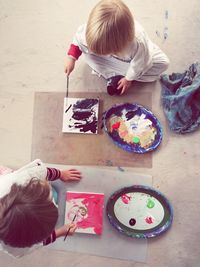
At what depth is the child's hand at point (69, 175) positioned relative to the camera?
125 cm

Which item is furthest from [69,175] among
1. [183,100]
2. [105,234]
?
[183,100]

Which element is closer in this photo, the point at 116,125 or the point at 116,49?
the point at 116,49

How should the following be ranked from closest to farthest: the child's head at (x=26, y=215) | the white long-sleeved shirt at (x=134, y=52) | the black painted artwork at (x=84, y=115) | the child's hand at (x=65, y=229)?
1. the child's head at (x=26, y=215)
2. the white long-sleeved shirt at (x=134, y=52)
3. the child's hand at (x=65, y=229)
4. the black painted artwork at (x=84, y=115)

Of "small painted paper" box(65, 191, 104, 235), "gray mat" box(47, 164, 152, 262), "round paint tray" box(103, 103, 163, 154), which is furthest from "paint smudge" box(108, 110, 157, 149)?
"small painted paper" box(65, 191, 104, 235)

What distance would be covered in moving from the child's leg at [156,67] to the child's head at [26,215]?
562mm

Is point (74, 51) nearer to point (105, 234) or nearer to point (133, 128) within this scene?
point (133, 128)

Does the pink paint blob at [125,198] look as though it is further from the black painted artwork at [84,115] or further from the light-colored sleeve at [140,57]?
the light-colored sleeve at [140,57]

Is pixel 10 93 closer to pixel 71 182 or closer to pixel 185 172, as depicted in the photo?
pixel 71 182

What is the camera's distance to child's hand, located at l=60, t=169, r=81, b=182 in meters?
1.25

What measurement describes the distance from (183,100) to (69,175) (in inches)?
18.9

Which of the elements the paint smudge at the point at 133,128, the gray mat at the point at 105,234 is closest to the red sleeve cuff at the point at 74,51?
the paint smudge at the point at 133,128

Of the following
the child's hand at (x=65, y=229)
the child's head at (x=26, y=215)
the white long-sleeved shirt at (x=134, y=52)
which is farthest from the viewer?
the child's hand at (x=65, y=229)

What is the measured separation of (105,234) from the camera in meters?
1.23

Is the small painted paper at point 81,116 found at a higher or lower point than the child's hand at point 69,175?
higher
